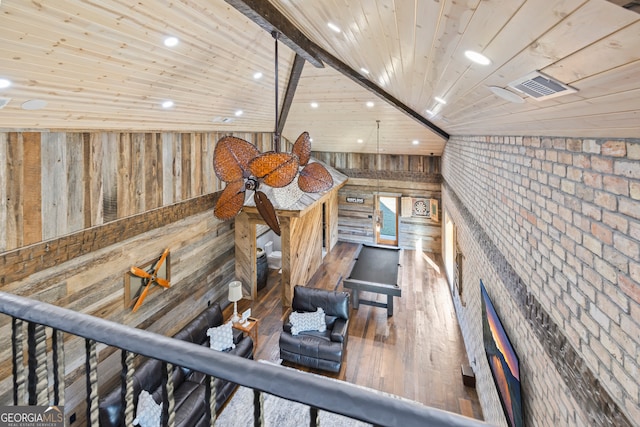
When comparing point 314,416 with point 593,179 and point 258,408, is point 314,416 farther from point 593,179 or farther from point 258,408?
point 593,179

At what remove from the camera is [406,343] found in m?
5.65

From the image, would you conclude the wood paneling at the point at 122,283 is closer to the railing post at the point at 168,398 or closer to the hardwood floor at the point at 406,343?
the hardwood floor at the point at 406,343

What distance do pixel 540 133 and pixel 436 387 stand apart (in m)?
3.95

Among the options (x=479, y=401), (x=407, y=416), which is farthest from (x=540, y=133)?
(x=479, y=401)

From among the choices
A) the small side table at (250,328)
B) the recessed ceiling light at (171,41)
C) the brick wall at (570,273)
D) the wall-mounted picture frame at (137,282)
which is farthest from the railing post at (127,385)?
the small side table at (250,328)

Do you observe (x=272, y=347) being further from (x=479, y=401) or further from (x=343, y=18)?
(x=343, y=18)

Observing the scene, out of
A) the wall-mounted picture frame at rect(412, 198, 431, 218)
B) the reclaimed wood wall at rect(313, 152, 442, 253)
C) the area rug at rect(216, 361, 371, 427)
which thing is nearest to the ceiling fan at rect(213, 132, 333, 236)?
the area rug at rect(216, 361, 371, 427)

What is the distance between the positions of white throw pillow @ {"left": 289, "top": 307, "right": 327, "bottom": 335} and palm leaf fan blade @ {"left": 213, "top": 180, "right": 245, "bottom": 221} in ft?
8.23

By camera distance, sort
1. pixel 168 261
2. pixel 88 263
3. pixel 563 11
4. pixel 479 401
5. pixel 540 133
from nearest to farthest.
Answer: pixel 563 11 < pixel 540 133 < pixel 88 263 < pixel 479 401 < pixel 168 261

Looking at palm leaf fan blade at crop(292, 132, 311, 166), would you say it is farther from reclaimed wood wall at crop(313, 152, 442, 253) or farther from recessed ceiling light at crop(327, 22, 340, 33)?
reclaimed wood wall at crop(313, 152, 442, 253)

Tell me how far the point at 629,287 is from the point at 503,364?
1931mm

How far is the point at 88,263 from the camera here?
13.4 ft

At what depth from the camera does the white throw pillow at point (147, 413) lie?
128 inches

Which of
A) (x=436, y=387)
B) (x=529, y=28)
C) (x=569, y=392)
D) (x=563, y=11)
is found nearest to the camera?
(x=563, y=11)
